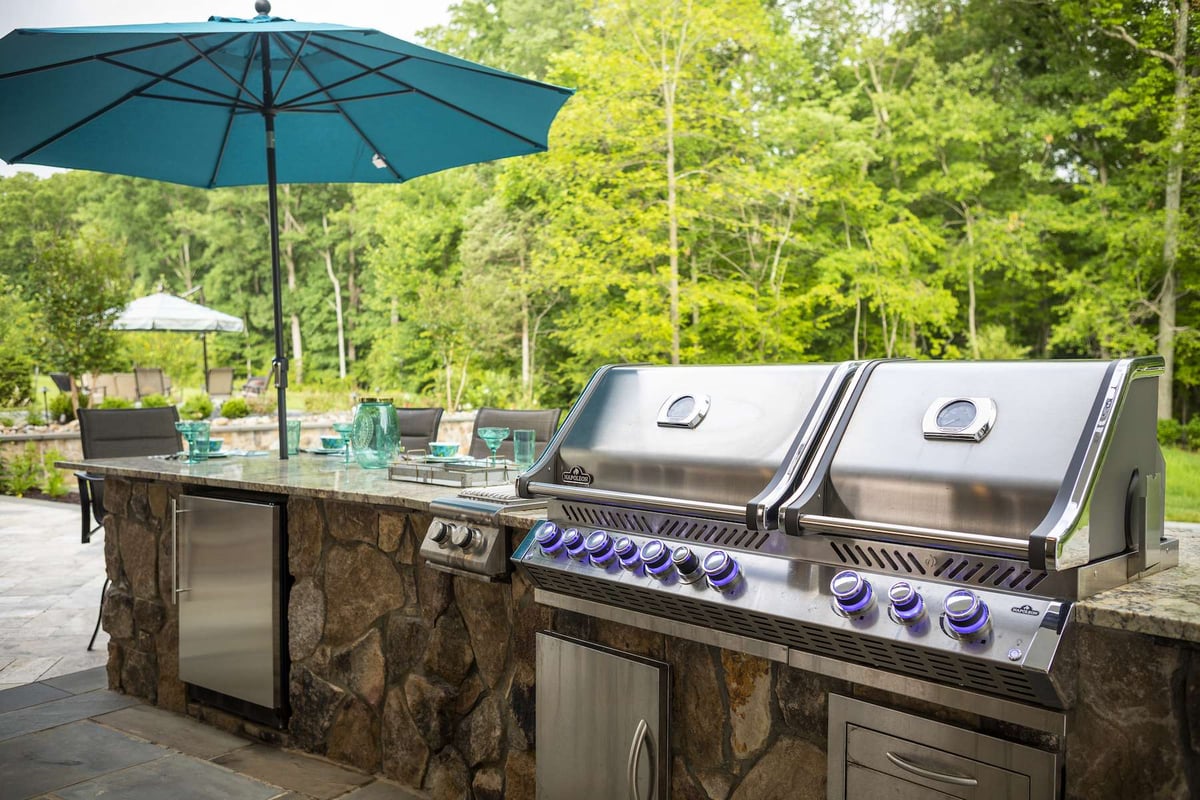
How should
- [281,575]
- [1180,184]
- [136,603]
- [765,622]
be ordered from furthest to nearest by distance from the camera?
[1180,184], [136,603], [281,575], [765,622]

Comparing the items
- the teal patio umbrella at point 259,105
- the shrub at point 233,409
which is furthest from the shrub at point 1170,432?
the shrub at point 233,409

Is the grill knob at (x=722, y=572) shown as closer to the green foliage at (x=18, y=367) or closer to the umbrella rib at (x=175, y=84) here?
the umbrella rib at (x=175, y=84)

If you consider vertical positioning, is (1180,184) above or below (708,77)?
below

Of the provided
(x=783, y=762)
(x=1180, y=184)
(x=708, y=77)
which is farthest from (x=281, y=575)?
(x=1180, y=184)

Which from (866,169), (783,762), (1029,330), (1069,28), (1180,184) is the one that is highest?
(1069,28)

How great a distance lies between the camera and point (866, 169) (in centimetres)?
1289

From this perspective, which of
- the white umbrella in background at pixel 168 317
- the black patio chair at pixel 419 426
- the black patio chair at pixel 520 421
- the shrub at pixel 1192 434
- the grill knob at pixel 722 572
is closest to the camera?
A: the grill knob at pixel 722 572

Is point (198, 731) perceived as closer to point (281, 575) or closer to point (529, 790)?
point (281, 575)

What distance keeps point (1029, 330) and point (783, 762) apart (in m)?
13.0

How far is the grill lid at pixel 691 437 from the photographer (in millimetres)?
1671

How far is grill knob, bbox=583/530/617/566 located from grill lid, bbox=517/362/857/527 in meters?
0.08

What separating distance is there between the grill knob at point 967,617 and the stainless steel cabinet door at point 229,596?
2.07m

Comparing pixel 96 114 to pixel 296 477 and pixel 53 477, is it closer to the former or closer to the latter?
pixel 296 477

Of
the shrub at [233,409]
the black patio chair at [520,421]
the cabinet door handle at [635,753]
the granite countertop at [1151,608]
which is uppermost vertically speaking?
the black patio chair at [520,421]
